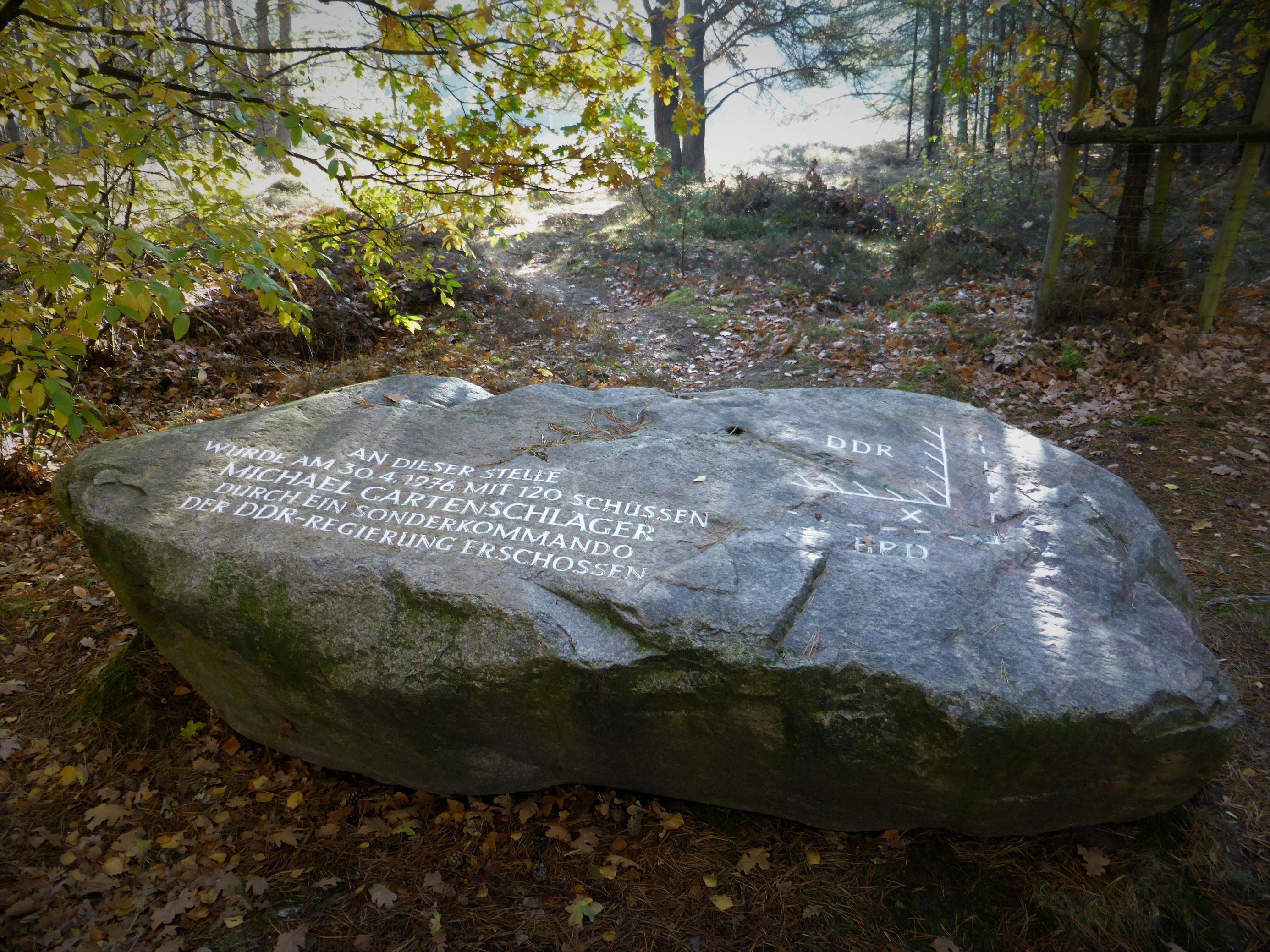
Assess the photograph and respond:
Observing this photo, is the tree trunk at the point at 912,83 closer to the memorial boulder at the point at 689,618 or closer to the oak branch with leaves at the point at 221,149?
the oak branch with leaves at the point at 221,149

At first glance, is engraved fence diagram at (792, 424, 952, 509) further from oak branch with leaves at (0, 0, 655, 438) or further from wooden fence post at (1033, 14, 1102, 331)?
wooden fence post at (1033, 14, 1102, 331)

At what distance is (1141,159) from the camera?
7367 millimetres

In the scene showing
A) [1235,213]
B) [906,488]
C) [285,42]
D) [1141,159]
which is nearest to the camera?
[906,488]

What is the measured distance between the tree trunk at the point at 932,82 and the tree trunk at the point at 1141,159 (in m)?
13.4

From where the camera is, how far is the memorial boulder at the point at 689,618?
2584mm

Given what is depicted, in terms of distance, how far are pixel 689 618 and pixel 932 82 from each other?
23.3 meters

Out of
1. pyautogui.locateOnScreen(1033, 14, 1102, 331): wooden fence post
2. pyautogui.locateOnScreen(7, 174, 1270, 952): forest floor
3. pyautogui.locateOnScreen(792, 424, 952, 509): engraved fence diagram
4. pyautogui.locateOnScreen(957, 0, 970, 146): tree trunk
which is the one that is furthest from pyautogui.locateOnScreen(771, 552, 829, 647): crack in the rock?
pyautogui.locateOnScreen(957, 0, 970, 146): tree trunk

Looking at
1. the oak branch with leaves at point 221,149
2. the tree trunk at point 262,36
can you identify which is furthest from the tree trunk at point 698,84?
the oak branch with leaves at point 221,149

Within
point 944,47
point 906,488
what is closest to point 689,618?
point 906,488

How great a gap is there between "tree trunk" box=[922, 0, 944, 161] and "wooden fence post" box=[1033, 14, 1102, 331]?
13690 mm

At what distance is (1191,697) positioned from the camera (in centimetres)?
251

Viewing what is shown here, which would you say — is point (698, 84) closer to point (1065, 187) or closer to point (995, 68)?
point (995, 68)

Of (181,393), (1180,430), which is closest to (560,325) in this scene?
(181,393)

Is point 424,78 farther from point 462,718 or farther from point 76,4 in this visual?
point 462,718
